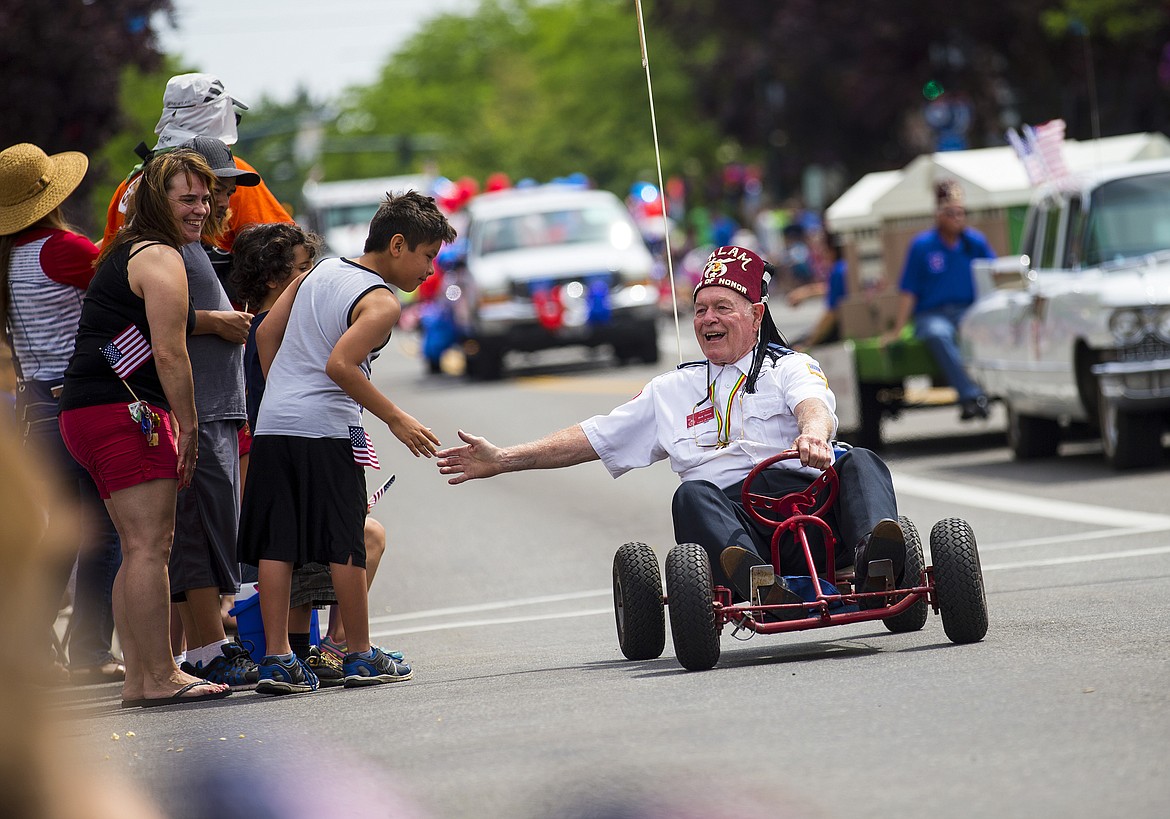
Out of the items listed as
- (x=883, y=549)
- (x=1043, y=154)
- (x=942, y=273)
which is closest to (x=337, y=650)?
(x=883, y=549)

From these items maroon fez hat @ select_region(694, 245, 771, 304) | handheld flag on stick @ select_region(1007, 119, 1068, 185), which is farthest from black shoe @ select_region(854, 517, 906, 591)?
handheld flag on stick @ select_region(1007, 119, 1068, 185)

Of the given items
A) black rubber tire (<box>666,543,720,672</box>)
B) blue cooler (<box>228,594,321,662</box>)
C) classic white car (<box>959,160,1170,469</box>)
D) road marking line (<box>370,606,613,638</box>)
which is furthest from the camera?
classic white car (<box>959,160,1170,469</box>)

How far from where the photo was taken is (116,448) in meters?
7.17

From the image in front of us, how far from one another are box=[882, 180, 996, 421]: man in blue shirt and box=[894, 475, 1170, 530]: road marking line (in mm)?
1749

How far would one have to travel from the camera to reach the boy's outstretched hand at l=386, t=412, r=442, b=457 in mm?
7109

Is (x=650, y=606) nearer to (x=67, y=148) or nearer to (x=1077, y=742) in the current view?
(x=1077, y=742)

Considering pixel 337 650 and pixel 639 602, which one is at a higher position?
pixel 639 602

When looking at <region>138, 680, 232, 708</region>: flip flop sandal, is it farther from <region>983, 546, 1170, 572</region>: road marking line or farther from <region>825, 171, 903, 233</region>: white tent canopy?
<region>825, 171, 903, 233</region>: white tent canopy

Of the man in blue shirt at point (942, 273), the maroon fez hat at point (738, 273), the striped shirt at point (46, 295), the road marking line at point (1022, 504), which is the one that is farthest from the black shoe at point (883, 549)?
the man in blue shirt at point (942, 273)

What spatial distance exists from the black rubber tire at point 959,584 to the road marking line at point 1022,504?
4.27 meters

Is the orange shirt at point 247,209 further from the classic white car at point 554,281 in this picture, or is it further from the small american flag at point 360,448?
the classic white car at point 554,281

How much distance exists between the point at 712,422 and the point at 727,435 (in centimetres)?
7

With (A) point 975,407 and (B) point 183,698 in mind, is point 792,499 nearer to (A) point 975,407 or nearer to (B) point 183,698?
(B) point 183,698

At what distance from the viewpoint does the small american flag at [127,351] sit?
7.21 meters
